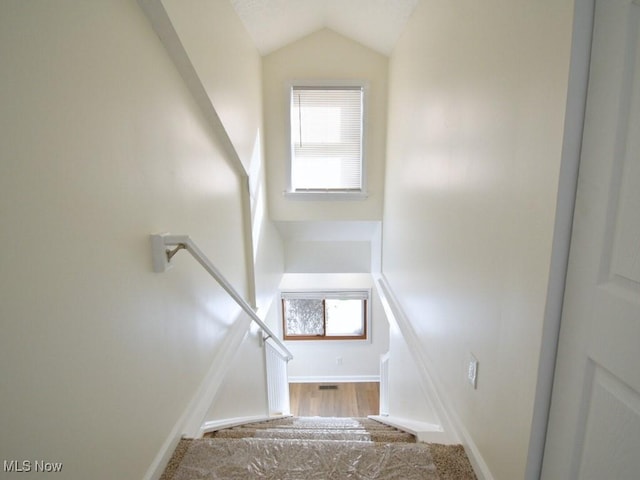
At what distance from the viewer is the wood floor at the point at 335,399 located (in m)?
4.76

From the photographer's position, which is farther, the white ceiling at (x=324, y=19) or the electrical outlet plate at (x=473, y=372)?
the white ceiling at (x=324, y=19)

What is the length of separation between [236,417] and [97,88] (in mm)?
2043

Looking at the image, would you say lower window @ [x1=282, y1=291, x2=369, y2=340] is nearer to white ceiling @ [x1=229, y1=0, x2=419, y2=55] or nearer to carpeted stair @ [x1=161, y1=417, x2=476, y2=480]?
white ceiling @ [x1=229, y1=0, x2=419, y2=55]

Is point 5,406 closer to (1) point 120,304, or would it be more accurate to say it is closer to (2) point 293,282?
(1) point 120,304

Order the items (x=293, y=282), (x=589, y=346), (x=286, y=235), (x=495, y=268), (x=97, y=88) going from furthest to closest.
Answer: (x=293, y=282)
(x=286, y=235)
(x=495, y=268)
(x=97, y=88)
(x=589, y=346)

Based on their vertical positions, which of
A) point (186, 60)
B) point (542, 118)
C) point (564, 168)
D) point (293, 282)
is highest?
point (186, 60)

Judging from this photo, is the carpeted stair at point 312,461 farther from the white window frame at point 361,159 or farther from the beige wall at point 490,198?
the white window frame at point 361,159

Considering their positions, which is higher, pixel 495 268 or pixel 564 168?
pixel 564 168

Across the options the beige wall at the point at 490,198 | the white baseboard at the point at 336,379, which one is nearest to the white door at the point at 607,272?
the beige wall at the point at 490,198

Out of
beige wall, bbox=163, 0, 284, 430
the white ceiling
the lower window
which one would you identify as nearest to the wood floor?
the lower window

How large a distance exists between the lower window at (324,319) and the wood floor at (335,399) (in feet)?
2.59

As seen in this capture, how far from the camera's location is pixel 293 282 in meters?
5.21

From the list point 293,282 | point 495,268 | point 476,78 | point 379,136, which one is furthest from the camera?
point 293,282

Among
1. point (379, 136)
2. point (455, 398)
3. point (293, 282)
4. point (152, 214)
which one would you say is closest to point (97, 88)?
point (152, 214)
